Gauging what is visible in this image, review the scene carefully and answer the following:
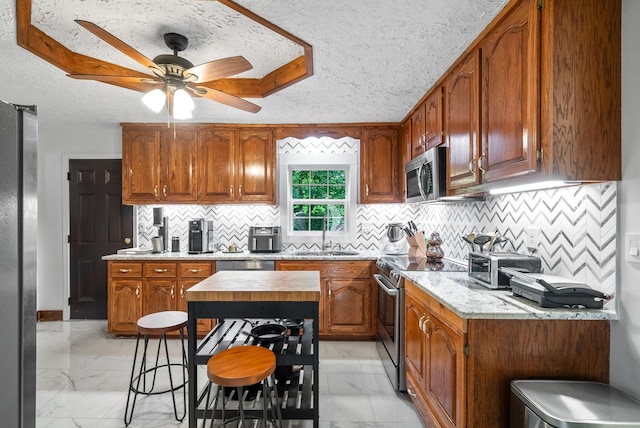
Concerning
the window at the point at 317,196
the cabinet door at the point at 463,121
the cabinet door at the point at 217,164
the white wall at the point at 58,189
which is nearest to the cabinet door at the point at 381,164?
the window at the point at 317,196

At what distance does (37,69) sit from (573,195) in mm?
3530

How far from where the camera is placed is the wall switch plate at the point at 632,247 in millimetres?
1338

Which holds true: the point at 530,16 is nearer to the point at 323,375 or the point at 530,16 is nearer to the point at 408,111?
the point at 408,111

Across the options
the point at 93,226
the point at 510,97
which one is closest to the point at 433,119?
the point at 510,97

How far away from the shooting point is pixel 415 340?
85.4 inches

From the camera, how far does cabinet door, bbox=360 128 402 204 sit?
378cm

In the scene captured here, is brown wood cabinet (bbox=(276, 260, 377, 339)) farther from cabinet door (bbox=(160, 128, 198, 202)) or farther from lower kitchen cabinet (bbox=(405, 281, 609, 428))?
lower kitchen cabinet (bbox=(405, 281, 609, 428))

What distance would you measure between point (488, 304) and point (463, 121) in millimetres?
1187

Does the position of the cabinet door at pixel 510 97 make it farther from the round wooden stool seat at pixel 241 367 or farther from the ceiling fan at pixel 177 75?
the round wooden stool seat at pixel 241 367

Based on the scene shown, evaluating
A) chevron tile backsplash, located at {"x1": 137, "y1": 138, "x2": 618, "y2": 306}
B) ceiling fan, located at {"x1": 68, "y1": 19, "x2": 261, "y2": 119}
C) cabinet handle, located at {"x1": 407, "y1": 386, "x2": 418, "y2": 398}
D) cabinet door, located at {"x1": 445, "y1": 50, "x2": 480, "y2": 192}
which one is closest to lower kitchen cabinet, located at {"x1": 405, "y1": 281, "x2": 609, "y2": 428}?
chevron tile backsplash, located at {"x1": 137, "y1": 138, "x2": 618, "y2": 306}

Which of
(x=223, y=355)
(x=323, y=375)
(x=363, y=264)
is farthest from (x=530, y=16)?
(x=323, y=375)

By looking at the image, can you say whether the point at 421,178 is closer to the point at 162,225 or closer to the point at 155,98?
the point at 155,98

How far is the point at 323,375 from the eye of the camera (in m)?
2.71

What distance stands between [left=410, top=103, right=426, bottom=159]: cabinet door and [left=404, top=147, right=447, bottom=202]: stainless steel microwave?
19cm
